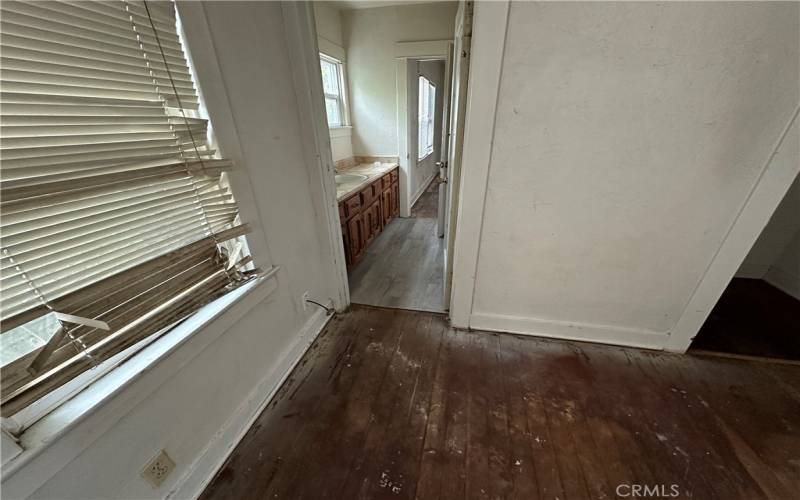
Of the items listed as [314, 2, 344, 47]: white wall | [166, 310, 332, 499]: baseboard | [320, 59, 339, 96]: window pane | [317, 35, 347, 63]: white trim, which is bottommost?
[166, 310, 332, 499]: baseboard

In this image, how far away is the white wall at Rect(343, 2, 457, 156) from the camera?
10.6 feet

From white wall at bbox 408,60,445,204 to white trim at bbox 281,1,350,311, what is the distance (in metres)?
2.39

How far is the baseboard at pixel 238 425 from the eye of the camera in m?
1.08

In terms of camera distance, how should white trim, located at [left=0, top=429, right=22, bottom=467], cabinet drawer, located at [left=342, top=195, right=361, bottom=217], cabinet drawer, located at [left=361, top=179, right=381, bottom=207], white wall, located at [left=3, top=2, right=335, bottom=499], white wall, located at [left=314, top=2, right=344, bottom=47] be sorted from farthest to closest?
1. white wall, located at [left=314, top=2, right=344, bottom=47]
2. cabinet drawer, located at [left=361, top=179, right=381, bottom=207]
3. cabinet drawer, located at [left=342, top=195, right=361, bottom=217]
4. white wall, located at [left=3, top=2, right=335, bottom=499]
5. white trim, located at [left=0, top=429, right=22, bottom=467]

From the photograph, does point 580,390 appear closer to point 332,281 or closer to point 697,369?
point 697,369

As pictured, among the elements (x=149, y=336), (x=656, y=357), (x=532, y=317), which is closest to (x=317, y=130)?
(x=149, y=336)

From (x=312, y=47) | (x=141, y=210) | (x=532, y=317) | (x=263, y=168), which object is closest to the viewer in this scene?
(x=141, y=210)

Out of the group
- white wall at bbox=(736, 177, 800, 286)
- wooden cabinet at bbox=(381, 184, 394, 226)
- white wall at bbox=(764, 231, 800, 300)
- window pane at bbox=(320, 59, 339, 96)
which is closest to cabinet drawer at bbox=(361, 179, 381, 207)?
wooden cabinet at bbox=(381, 184, 394, 226)

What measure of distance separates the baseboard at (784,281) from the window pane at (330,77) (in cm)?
467

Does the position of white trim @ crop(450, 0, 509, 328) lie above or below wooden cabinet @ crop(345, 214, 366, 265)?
above

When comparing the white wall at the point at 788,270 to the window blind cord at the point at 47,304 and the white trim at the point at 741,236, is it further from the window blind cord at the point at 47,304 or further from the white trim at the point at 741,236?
the window blind cord at the point at 47,304

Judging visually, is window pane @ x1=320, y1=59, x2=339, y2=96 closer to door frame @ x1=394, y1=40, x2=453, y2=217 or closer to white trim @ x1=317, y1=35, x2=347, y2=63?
white trim @ x1=317, y1=35, x2=347, y2=63

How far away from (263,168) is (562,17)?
146 cm

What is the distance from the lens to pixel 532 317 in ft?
5.92
